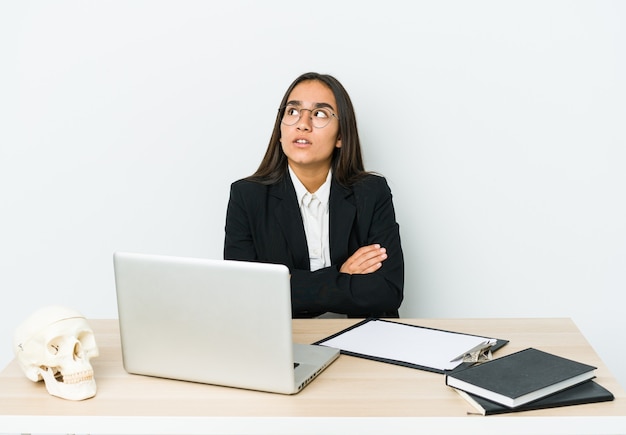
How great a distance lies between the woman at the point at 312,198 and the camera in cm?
274

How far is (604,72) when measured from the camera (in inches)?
120

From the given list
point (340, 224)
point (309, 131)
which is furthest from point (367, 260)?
point (309, 131)

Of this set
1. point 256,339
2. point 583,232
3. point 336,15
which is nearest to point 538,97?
point 583,232

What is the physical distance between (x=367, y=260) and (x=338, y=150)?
52 cm

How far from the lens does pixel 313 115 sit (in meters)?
2.77

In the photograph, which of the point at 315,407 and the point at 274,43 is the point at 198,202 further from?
the point at 315,407

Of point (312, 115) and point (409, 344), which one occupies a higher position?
point (312, 115)

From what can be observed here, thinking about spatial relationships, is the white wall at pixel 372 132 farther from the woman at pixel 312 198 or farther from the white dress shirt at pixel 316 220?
the white dress shirt at pixel 316 220

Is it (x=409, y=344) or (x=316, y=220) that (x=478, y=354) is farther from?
(x=316, y=220)

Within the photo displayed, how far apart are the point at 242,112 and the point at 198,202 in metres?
0.41

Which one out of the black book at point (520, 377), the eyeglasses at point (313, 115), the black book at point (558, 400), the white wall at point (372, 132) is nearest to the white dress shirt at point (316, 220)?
the eyeglasses at point (313, 115)

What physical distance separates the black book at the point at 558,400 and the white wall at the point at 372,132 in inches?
64.2

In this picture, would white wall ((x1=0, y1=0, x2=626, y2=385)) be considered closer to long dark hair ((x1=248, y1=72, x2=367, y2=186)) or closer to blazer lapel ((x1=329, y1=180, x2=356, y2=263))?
long dark hair ((x1=248, y1=72, x2=367, y2=186))

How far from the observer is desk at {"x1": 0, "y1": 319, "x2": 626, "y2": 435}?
4.91ft
